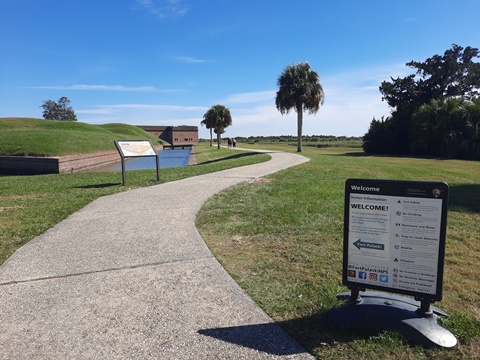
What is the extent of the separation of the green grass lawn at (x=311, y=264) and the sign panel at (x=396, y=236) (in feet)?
1.37

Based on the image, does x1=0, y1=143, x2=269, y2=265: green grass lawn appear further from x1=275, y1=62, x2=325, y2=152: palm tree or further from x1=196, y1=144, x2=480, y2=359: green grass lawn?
x1=275, y1=62, x2=325, y2=152: palm tree

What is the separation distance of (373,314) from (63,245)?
4.17m

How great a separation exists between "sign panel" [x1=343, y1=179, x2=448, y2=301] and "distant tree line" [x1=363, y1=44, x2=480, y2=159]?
102ft

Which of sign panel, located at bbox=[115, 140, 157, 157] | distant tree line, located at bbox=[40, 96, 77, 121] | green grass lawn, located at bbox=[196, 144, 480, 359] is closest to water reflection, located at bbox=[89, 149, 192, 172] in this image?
sign panel, located at bbox=[115, 140, 157, 157]

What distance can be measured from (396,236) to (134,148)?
9.65 m

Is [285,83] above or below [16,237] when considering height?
above

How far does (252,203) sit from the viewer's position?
25.2ft

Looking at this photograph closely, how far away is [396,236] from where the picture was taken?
8.75 feet

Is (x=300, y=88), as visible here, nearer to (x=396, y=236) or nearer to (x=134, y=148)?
(x=134, y=148)

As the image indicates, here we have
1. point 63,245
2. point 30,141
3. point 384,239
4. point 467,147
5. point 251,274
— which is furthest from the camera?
point 467,147

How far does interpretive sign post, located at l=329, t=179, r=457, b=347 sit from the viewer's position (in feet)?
8.32

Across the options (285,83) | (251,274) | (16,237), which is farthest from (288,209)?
(285,83)

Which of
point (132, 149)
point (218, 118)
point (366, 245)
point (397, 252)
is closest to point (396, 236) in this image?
point (397, 252)

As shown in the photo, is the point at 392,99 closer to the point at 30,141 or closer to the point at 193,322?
the point at 30,141
